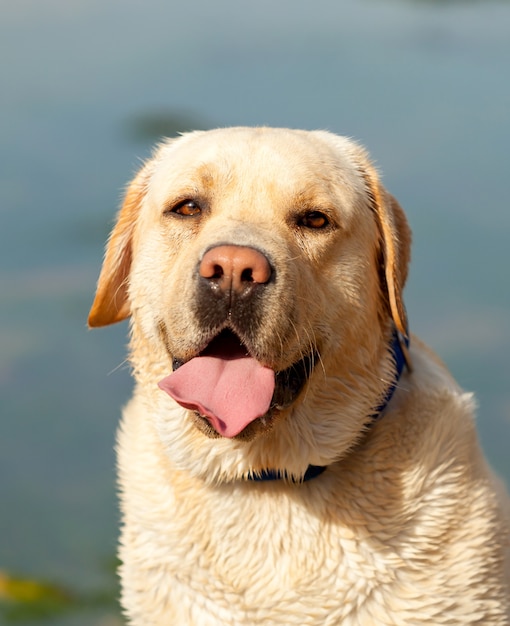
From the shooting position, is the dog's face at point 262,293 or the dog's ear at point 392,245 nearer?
the dog's face at point 262,293

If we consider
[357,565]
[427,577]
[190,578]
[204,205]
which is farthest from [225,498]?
[204,205]

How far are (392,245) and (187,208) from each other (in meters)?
0.88

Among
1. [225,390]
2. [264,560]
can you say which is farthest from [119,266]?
[264,560]

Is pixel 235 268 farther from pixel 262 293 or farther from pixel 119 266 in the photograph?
A: pixel 119 266

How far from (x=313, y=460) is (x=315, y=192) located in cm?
108

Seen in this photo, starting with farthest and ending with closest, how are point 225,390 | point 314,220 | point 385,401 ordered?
point 385,401 < point 314,220 < point 225,390

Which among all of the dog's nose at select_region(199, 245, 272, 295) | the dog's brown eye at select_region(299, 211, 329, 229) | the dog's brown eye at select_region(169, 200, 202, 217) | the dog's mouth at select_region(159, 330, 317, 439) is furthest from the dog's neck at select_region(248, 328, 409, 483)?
the dog's brown eye at select_region(169, 200, 202, 217)

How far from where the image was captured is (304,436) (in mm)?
3885

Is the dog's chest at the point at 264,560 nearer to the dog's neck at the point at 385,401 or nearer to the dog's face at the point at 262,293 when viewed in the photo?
the dog's neck at the point at 385,401

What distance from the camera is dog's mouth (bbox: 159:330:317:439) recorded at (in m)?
3.49

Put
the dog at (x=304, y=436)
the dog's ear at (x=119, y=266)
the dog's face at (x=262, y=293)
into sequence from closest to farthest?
the dog's face at (x=262, y=293) < the dog at (x=304, y=436) < the dog's ear at (x=119, y=266)

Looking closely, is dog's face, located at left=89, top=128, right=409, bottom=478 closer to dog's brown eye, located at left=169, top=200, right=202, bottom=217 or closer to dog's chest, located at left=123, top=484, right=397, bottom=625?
dog's brown eye, located at left=169, top=200, right=202, bottom=217

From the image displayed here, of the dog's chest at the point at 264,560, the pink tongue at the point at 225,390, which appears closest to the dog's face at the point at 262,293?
the pink tongue at the point at 225,390

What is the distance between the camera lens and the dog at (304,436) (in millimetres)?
3684
